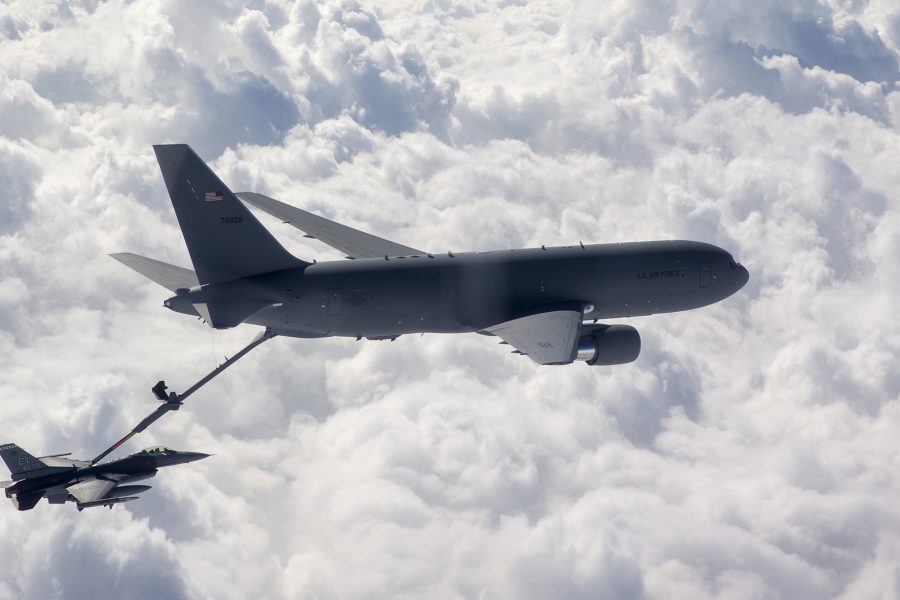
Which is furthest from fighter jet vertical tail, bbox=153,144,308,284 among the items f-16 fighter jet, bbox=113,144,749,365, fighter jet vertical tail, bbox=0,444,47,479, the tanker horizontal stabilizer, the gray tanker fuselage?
fighter jet vertical tail, bbox=0,444,47,479

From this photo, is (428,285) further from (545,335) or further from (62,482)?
(62,482)

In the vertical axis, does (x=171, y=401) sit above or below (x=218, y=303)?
below

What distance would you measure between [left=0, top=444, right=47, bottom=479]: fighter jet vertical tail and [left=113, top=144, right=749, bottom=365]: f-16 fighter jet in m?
14.8

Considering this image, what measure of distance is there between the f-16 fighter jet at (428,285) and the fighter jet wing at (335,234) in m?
10.2

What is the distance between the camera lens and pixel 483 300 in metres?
58.9

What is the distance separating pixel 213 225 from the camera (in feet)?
175

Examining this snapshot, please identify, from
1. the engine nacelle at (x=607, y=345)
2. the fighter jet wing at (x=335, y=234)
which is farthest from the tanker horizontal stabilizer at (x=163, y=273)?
the engine nacelle at (x=607, y=345)

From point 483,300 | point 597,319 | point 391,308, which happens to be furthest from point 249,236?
point 597,319

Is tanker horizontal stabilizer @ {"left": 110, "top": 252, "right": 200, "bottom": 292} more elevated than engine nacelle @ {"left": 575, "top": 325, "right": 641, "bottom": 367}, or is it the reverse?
engine nacelle @ {"left": 575, "top": 325, "right": 641, "bottom": 367}

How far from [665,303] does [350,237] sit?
28.3 meters

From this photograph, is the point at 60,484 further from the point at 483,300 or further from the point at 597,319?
the point at 597,319

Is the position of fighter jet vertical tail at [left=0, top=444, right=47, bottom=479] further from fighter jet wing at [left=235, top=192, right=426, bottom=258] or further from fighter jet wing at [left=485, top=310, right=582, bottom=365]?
fighter jet wing at [left=485, top=310, right=582, bottom=365]

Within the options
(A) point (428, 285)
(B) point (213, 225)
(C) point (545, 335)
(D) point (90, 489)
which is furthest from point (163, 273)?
(C) point (545, 335)

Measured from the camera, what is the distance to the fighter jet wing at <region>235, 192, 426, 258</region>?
69688 mm
